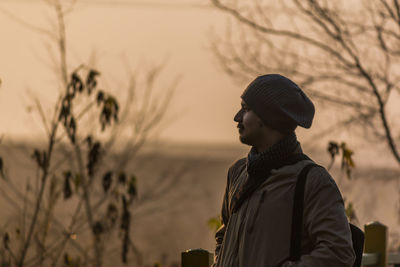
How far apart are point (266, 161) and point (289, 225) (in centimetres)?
21

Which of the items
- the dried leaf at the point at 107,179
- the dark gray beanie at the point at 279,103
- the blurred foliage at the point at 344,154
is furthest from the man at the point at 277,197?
the dried leaf at the point at 107,179

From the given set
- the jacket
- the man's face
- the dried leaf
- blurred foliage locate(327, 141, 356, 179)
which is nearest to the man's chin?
the man's face

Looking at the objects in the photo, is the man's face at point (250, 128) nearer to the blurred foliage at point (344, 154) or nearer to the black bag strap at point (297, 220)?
the black bag strap at point (297, 220)

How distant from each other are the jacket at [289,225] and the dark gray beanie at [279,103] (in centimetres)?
14

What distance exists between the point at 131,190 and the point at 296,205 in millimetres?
4952

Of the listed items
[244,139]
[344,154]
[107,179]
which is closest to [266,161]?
[244,139]

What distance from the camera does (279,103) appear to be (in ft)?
8.54

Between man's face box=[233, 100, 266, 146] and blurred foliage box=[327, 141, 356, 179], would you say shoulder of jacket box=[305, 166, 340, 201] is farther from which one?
blurred foliage box=[327, 141, 356, 179]

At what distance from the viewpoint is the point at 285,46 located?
8820 millimetres

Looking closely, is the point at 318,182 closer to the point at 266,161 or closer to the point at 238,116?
the point at 266,161

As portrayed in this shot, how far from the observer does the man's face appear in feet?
8.68

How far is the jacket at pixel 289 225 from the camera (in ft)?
8.26

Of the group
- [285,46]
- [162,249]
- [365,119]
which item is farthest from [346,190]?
[162,249]

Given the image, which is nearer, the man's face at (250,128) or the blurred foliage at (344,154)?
the man's face at (250,128)
